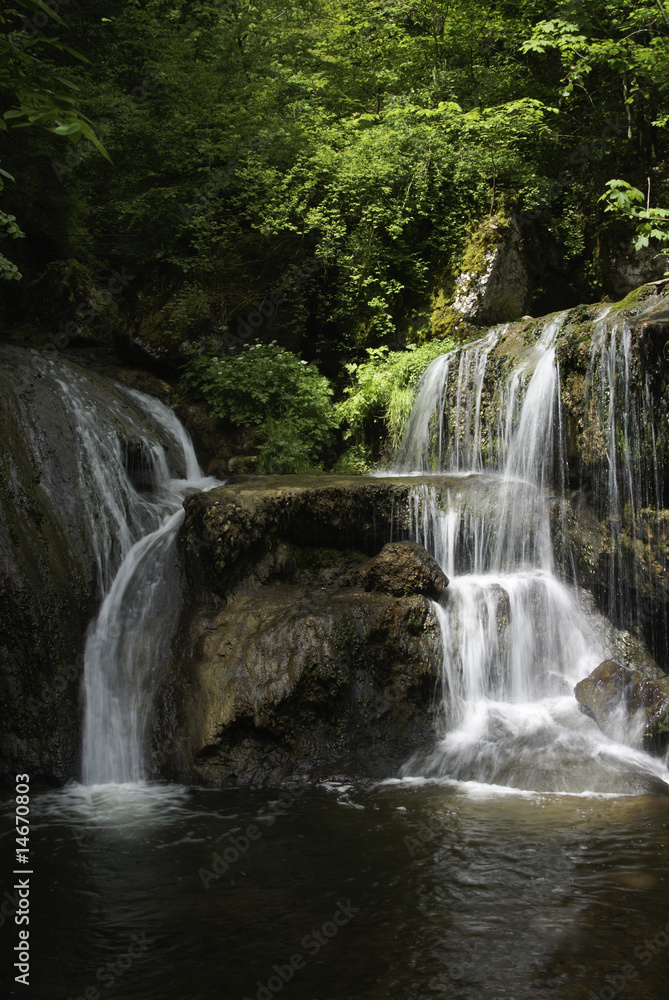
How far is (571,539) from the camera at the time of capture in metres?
7.43

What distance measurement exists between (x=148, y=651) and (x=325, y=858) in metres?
3.30

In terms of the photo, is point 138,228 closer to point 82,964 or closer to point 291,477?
point 291,477

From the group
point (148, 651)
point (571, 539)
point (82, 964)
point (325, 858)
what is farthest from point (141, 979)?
point (571, 539)

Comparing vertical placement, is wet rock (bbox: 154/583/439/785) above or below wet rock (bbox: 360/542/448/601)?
below

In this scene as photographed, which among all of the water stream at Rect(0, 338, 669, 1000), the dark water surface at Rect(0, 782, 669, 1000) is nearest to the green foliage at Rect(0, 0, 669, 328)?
the water stream at Rect(0, 338, 669, 1000)

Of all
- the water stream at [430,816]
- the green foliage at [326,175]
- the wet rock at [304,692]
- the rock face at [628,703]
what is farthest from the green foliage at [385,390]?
the rock face at [628,703]

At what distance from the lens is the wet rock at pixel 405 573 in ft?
22.8

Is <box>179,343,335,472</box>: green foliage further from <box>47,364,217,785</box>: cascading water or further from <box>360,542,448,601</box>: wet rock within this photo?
<box>360,542,448,601</box>: wet rock

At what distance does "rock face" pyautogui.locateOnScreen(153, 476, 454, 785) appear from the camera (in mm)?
6078

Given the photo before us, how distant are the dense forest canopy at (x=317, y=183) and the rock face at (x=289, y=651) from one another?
568 cm

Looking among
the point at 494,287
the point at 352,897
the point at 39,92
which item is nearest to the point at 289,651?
the point at 352,897

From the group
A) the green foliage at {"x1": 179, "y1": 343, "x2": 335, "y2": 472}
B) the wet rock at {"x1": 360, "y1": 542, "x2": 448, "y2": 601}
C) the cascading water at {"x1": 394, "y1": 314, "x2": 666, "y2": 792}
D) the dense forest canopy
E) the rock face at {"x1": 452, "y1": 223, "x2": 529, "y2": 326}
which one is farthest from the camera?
the dense forest canopy

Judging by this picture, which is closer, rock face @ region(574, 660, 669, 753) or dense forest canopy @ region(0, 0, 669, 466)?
rock face @ region(574, 660, 669, 753)

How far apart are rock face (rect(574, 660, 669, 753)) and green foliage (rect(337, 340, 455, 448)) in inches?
201
